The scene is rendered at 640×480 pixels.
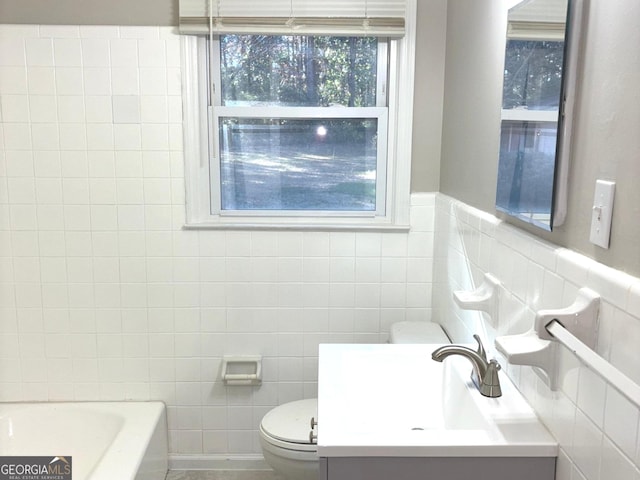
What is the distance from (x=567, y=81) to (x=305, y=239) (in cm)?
151

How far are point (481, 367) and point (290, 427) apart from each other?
3.28 feet

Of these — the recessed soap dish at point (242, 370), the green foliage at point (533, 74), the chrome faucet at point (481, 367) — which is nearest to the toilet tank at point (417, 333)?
the recessed soap dish at point (242, 370)

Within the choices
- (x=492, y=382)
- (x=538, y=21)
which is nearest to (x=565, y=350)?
(x=492, y=382)

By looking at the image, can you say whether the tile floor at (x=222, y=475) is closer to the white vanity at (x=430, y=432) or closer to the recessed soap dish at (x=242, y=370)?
the recessed soap dish at (x=242, y=370)

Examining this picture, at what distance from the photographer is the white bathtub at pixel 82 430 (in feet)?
7.85

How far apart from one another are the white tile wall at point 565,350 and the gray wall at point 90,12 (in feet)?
5.08

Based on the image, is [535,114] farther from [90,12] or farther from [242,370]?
[90,12]

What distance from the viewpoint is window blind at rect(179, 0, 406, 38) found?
91.1 inches

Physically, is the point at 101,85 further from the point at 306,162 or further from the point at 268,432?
the point at 268,432

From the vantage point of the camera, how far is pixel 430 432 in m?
1.24

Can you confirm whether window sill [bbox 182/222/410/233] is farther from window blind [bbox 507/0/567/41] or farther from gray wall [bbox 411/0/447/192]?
window blind [bbox 507/0/567/41]

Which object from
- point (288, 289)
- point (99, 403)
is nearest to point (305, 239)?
point (288, 289)
